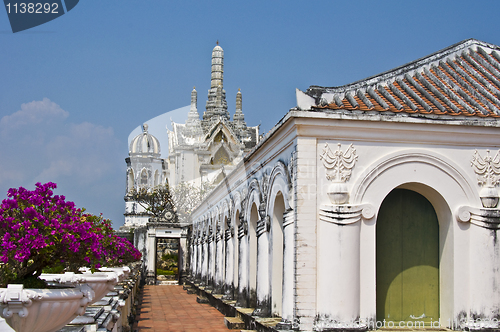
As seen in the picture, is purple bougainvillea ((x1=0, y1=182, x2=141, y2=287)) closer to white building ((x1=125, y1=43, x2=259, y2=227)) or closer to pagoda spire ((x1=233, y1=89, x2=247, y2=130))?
white building ((x1=125, y1=43, x2=259, y2=227))

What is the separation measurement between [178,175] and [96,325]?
4284cm

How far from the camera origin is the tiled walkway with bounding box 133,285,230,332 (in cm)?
1189

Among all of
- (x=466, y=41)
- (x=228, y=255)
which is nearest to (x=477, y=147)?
(x=466, y=41)

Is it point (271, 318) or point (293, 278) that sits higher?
point (293, 278)

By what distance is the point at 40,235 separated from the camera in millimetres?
5594

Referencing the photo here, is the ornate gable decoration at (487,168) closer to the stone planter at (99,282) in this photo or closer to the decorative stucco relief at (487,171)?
the decorative stucco relief at (487,171)

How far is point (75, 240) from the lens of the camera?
5801 mm

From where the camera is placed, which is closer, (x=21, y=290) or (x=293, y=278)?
(x=21, y=290)

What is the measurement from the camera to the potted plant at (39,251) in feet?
17.2

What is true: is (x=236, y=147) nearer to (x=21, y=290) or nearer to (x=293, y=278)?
(x=293, y=278)

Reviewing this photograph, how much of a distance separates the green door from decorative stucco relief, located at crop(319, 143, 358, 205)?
1.10 meters

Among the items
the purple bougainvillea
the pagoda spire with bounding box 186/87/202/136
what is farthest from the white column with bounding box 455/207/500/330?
the pagoda spire with bounding box 186/87/202/136

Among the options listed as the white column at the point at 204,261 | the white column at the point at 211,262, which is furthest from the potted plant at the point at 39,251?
the white column at the point at 204,261

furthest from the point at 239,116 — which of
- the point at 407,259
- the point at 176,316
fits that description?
the point at 407,259
